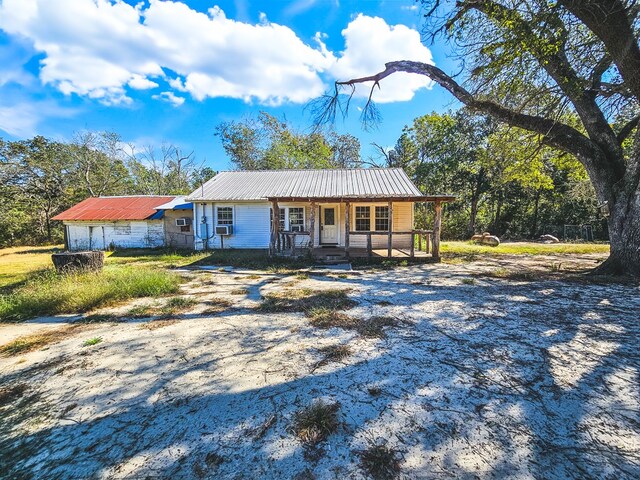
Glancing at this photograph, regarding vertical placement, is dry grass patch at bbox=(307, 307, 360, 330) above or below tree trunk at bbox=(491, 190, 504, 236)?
below

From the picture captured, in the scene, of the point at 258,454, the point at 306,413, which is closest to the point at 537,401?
the point at 306,413

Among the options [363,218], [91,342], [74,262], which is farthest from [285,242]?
[91,342]

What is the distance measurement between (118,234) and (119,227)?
414 mm

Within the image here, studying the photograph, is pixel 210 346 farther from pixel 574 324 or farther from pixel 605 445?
pixel 574 324

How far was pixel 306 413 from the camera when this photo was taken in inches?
86.0

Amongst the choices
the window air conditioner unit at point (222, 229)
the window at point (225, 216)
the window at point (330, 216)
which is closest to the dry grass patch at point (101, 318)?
the window air conditioner unit at point (222, 229)

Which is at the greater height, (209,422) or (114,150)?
(114,150)

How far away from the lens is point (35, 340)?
3738 millimetres

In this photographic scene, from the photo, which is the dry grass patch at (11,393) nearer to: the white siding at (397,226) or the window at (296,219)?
the window at (296,219)

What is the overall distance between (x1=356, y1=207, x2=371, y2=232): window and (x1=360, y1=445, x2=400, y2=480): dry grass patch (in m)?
11.6

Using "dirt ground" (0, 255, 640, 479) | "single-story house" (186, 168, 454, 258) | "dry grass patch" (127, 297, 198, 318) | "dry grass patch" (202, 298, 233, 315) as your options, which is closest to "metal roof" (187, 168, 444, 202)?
"single-story house" (186, 168, 454, 258)

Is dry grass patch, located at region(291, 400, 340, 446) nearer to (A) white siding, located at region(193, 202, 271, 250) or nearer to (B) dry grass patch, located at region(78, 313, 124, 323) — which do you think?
(B) dry grass patch, located at region(78, 313, 124, 323)

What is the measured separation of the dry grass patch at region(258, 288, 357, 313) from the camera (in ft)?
15.7

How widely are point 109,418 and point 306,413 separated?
5.17 feet
